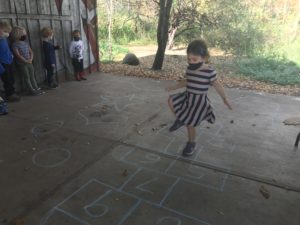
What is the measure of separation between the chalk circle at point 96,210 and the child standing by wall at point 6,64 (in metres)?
3.52

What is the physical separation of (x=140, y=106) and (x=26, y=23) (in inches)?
113

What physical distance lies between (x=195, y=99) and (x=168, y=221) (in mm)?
1386

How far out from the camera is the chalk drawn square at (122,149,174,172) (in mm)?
3081

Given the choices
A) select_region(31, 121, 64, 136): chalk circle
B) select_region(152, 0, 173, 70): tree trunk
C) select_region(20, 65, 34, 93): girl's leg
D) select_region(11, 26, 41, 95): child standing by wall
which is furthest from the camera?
select_region(152, 0, 173, 70): tree trunk

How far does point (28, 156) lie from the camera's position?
128 inches

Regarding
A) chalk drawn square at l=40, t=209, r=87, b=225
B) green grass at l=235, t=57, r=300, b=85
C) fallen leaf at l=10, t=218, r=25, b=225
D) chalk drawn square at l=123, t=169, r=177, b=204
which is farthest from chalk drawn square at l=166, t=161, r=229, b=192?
green grass at l=235, t=57, r=300, b=85

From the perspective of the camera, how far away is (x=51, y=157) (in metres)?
3.23

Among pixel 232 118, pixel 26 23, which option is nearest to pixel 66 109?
pixel 26 23

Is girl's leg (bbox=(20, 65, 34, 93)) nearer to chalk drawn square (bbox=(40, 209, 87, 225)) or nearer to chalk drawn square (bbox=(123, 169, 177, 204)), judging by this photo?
chalk drawn square (bbox=(123, 169, 177, 204))

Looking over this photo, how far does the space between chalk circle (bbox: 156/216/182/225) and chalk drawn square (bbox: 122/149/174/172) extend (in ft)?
2.43

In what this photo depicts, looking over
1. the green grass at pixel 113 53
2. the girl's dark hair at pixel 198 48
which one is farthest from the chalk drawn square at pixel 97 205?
the green grass at pixel 113 53

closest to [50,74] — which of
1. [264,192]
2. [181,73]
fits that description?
[181,73]

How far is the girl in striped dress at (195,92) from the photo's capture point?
9.84ft

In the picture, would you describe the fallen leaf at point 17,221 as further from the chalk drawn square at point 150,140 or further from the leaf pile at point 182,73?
the leaf pile at point 182,73
